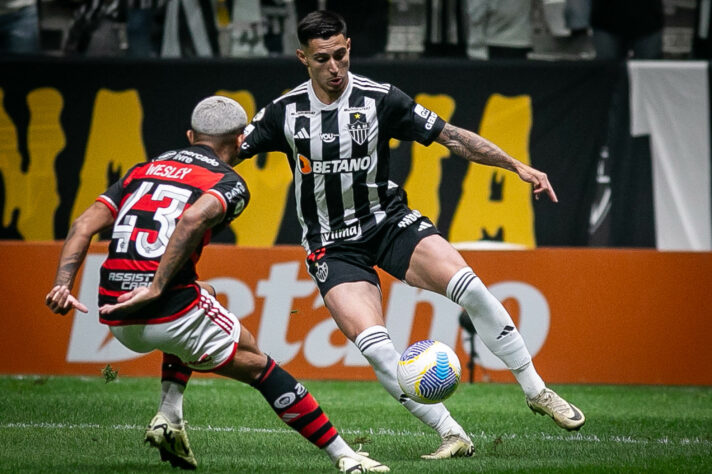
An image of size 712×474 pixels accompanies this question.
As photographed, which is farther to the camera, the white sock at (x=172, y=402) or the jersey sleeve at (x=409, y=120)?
the jersey sleeve at (x=409, y=120)

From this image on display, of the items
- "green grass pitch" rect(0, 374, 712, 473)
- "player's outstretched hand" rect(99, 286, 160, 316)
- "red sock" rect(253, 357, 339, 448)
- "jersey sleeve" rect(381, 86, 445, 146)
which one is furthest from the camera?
"jersey sleeve" rect(381, 86, 445, 146)

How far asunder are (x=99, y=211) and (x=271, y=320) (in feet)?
17.5

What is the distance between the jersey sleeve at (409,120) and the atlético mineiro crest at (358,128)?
126 mm

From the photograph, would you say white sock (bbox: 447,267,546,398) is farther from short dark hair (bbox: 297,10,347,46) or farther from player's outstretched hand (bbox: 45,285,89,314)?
player's outstretched hand (bbox: 45,285,89,314)

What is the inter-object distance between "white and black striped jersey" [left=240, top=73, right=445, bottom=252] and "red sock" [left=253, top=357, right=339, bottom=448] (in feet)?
4.24

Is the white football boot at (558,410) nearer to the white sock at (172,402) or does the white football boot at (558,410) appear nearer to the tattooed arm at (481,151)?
the tattooed arm at (481,151)

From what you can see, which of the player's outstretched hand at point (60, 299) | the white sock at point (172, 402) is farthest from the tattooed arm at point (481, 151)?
the player's outstretched hand at point (60, 299)

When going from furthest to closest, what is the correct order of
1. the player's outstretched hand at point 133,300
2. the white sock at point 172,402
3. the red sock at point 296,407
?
the white sock at point 172,402, the red sock at point 296,407, the player's outstretched hand at point 133,300

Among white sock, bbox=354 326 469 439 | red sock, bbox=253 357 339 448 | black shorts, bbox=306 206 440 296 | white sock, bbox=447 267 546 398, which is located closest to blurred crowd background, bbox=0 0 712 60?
black shorts, bbox=306 206 440 296

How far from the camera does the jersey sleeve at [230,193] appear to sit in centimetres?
511

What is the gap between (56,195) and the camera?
519 inches

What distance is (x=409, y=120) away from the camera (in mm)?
6379

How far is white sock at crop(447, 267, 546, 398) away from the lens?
6055mm

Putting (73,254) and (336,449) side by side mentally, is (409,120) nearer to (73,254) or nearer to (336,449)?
(336,449)
